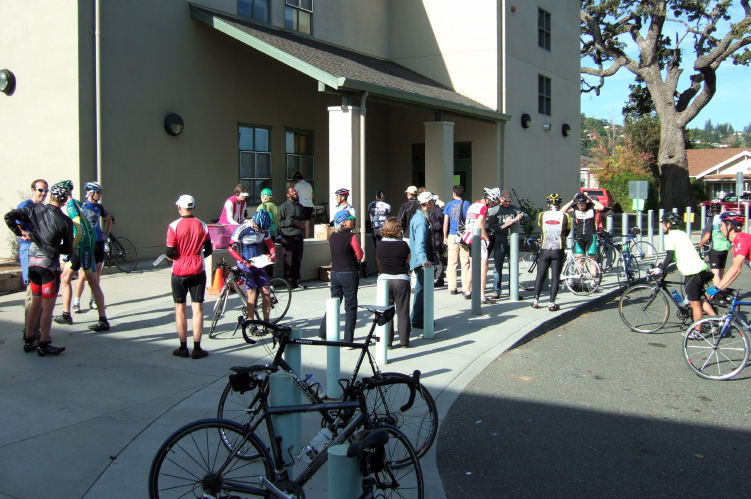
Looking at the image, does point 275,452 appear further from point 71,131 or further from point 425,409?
point 71,131

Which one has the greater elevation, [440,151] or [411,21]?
[411,21]

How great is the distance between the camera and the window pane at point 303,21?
17.9 meters

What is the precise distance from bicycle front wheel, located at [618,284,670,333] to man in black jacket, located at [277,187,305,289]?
5521 millimetres

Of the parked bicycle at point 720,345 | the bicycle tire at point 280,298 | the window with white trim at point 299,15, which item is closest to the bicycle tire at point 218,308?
the bicycle tire at point 280,298

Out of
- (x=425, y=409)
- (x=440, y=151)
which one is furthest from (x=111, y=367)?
(x=440, y=151)

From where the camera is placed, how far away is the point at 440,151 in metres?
18.2

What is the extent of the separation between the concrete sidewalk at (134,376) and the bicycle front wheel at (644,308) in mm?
1090

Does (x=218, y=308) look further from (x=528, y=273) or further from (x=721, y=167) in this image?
(x=721, y=167)

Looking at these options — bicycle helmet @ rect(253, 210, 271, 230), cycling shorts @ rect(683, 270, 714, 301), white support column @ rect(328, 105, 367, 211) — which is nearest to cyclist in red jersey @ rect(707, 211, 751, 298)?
cycling shorts @ rect(683, 270, 714, 301)

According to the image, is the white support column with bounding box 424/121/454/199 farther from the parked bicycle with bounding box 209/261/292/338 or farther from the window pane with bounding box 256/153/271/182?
the parked bicycle with bounding box 209/261/292/338

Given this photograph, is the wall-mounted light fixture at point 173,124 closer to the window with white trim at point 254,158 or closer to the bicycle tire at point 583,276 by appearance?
the window with white trim at point 254,158

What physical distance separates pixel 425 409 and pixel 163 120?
35.9ft

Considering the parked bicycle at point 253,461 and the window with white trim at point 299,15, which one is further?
the window with white trim at point 299,15

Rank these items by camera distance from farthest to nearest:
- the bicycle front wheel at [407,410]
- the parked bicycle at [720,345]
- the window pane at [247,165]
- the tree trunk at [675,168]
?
the tree trunk at [675,168], the window pane at [247,165], the parked bicycle at [720,345], the bicycle front wheel at [407,410]
